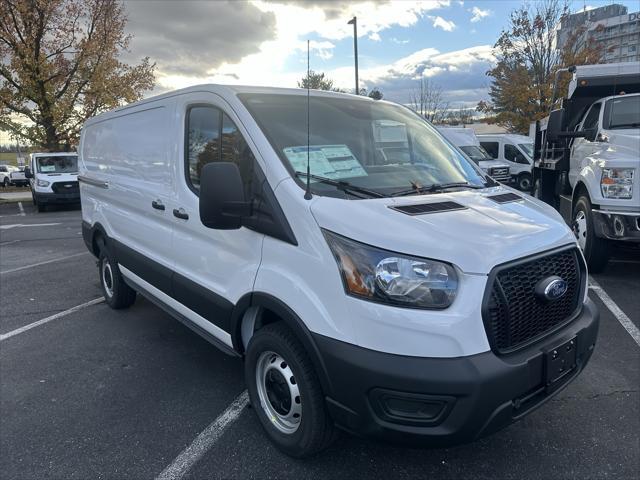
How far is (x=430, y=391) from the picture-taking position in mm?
2039

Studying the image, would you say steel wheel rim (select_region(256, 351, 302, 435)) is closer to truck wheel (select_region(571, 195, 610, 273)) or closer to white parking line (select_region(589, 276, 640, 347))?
white parking line (select_region(589, 276, 640, 347))

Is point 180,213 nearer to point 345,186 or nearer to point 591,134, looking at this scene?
point 345,186

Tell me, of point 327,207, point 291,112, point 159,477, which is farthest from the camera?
point 291,112

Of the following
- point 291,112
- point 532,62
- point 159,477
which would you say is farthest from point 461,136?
point 159,477

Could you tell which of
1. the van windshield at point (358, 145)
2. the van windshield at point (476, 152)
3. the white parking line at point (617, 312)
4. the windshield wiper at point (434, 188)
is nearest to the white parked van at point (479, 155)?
the van windshield at point (476, 152)

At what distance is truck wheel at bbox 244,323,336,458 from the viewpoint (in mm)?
2419

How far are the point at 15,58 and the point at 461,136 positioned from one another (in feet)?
54.8

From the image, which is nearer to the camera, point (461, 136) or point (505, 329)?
point (505, 329)

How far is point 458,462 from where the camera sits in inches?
106

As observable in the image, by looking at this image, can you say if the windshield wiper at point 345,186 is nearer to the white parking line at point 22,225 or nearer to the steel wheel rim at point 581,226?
the steel wheel rim at point 581,226

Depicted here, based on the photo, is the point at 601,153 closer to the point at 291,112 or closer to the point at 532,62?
the point at 291,112

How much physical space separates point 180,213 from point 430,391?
2227mm

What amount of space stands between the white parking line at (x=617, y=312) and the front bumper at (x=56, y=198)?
53.7ft

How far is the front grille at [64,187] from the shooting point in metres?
16.5
